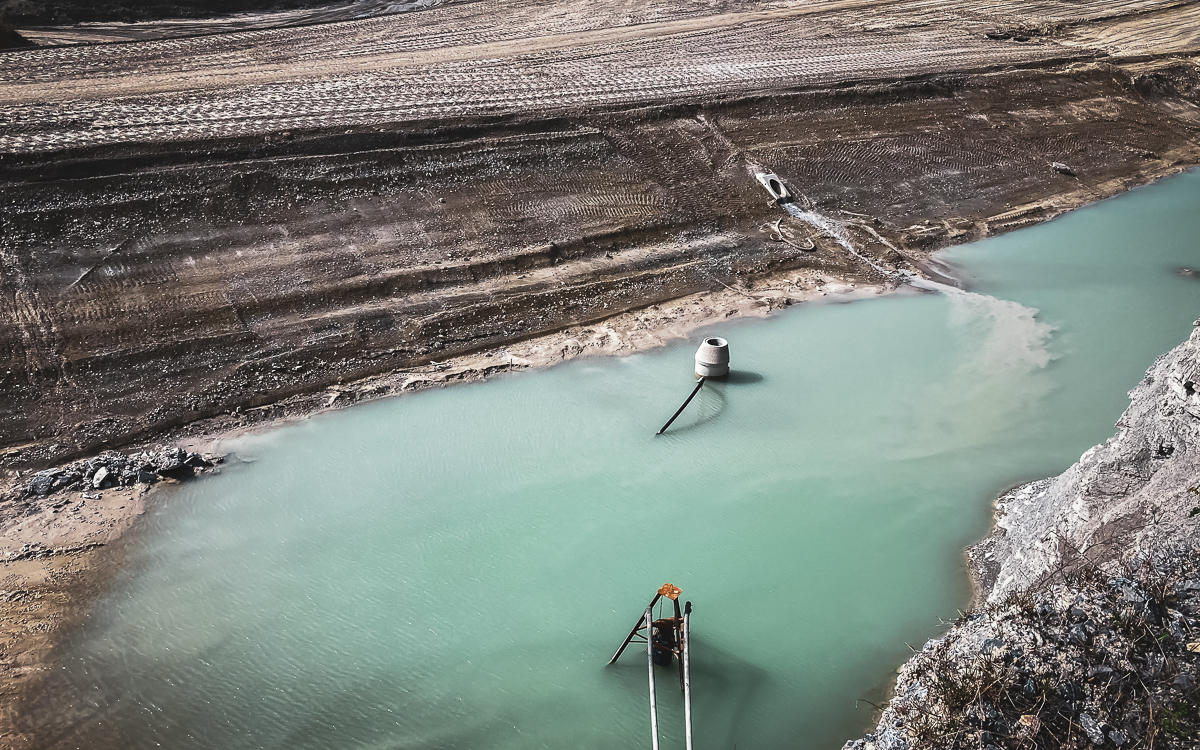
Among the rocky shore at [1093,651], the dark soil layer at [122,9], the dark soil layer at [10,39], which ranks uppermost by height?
the dark soil layer at [122,9]

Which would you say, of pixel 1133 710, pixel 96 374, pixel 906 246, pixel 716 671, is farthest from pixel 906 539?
pixel 96 374

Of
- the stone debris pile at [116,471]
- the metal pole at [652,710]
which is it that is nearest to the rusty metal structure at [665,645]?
the metal pole at [652,710]

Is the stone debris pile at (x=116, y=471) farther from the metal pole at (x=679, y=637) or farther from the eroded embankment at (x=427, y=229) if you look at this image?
the metal pole at (x=679, y=637)

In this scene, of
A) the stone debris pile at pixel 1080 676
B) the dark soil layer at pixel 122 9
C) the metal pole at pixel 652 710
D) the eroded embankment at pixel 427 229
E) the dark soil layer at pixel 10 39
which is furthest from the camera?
the dark soil layer at pixel 122 9

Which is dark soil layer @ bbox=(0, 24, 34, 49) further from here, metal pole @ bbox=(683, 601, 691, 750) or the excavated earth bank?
metal pole @ bbox=(683, 601, 691, 750)

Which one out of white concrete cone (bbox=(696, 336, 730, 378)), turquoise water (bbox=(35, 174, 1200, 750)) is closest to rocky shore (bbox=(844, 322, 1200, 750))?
turquoise water (bbox=(35, 174, 1200, 750))

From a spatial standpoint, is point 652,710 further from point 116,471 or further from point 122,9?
point 122,9

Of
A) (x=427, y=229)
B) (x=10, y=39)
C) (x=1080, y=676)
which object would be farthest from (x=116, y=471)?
(x=10, y=39)
